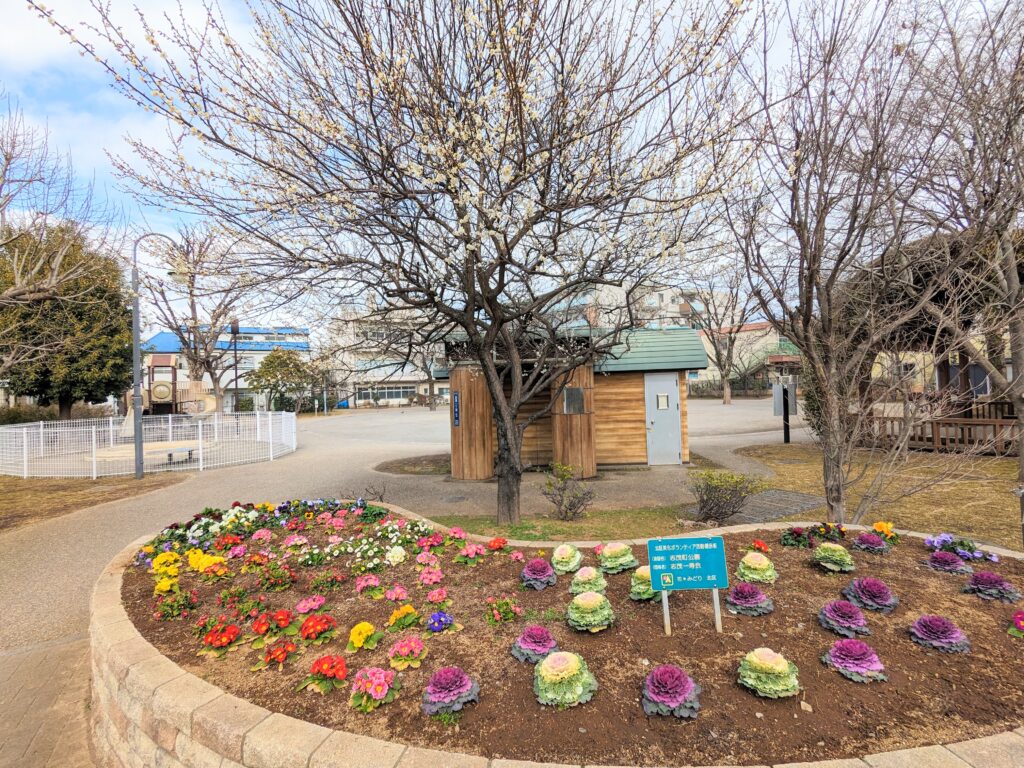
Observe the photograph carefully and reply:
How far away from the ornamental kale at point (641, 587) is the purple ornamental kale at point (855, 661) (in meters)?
0.86

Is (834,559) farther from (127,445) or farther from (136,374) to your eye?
(127,445)

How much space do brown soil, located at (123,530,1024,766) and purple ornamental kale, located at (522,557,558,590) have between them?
0.27ft

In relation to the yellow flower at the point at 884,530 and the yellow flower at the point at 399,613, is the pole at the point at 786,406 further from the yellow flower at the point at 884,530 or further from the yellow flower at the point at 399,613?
the yellow flower at the point at 399,613

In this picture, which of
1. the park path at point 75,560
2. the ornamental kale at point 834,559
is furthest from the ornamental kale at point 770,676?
the park path at point 75,560

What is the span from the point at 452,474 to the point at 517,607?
7.65m

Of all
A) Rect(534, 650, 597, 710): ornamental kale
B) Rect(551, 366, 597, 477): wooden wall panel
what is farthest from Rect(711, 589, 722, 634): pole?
Rect(551, 366, 597, 477): wooden wall panel

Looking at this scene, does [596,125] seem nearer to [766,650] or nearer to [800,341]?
[800,341]

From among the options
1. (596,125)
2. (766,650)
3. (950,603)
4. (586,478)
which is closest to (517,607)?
(766,650)

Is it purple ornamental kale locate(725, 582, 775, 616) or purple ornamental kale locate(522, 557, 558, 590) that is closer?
purple ornamental kale locate(725, 582, 775, 616)

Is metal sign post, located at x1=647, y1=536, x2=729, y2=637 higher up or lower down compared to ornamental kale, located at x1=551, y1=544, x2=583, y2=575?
higher up

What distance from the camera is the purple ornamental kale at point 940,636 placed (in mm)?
2256

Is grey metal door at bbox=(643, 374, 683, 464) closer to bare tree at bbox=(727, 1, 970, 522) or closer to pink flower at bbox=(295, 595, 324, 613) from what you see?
bare tree at bbox=(727, 1, 970, 522)

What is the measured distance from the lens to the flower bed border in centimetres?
162

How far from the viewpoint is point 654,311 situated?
24.7 feet
